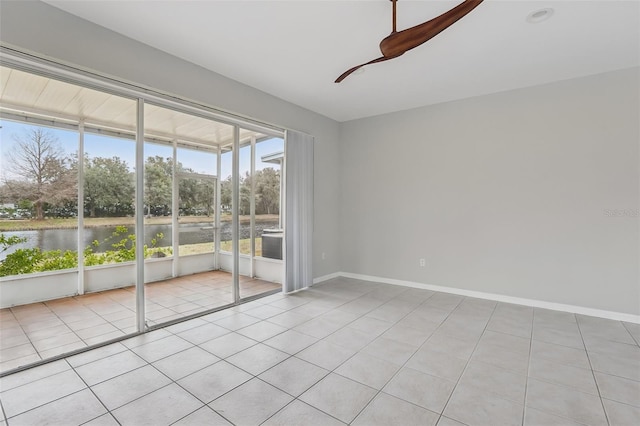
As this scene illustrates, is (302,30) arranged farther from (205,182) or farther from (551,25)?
(205,182)

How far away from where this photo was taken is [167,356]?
2.51 metres

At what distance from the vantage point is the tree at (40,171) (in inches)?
128

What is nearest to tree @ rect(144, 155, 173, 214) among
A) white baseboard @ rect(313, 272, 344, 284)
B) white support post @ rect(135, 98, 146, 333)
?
white support post @ rect(135, 98, 146, 333)

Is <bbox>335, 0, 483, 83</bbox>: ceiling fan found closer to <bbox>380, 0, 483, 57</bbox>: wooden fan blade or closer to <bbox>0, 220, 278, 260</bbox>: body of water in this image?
<bbox>380, 0, 483, 57</bbox>: wooden fan blade

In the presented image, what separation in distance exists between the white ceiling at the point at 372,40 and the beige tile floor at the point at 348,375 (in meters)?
2.87

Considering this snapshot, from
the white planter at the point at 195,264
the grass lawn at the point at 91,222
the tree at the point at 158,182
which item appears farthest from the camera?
the white planter at the point at 195,264

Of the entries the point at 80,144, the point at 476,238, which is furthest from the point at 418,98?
the point at 80,144

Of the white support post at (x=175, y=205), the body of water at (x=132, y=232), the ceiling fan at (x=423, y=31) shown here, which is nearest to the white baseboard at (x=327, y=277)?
the body of water at (x=132, y=232)

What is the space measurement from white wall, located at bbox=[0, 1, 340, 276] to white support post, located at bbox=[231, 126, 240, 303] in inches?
17.9

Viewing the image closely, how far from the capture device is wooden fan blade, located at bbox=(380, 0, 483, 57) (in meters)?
1.76

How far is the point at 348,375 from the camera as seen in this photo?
2244mm

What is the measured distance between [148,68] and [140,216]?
1.45 meters

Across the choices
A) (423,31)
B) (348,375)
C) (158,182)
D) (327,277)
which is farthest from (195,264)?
(423,31)

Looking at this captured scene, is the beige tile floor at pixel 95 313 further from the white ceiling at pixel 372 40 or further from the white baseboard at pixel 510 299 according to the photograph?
the white ceiling at pixel 372 40
